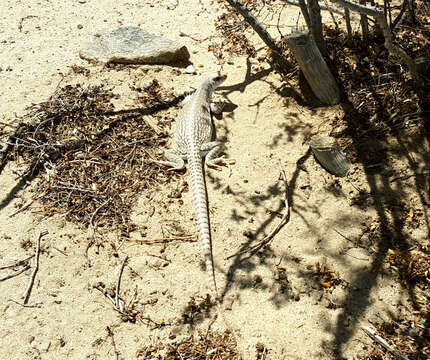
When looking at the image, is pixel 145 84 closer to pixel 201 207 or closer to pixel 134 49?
pixel 134 49

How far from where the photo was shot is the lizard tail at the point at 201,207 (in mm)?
3865

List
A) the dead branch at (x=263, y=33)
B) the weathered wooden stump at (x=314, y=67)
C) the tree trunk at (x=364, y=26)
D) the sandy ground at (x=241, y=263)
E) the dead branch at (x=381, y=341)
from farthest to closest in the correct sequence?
the dead branch at (x=263, y=33) < the tree trunk at (x=364, y=26) < the weathered wooden stump at (x=314, y=67) < the sandy ground at (x=241, y=263) < the dead branch at (x=381, y=341)

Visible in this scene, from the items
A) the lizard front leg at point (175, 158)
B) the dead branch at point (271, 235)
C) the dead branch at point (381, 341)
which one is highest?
the lizard front leg at point (175, 158)

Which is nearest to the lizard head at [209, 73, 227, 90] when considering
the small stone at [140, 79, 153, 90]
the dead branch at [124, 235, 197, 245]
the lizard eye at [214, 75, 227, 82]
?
the lizard eye at [214, 75, 227, 82]

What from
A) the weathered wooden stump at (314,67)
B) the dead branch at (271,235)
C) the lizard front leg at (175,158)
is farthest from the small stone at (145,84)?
the dead branch at (271,235)

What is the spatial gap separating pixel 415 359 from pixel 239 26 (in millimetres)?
6204

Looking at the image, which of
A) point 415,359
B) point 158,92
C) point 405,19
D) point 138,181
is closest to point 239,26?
point 158,92

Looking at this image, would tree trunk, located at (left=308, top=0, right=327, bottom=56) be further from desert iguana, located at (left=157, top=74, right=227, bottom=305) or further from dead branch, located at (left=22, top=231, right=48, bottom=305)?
dead branch, located at (left=22, top=231, right=48, bottom=305)

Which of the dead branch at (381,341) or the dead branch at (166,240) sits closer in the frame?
the dead branch at (381,341)

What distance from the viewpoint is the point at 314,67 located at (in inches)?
194

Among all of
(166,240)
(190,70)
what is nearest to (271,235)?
(166,240)

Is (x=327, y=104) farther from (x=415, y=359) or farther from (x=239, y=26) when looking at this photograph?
(x=415, y=359)

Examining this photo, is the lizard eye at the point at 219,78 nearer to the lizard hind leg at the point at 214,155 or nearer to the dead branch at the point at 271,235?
the lizard hind leg at the point at 214,155

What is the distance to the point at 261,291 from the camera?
3.73 meters
